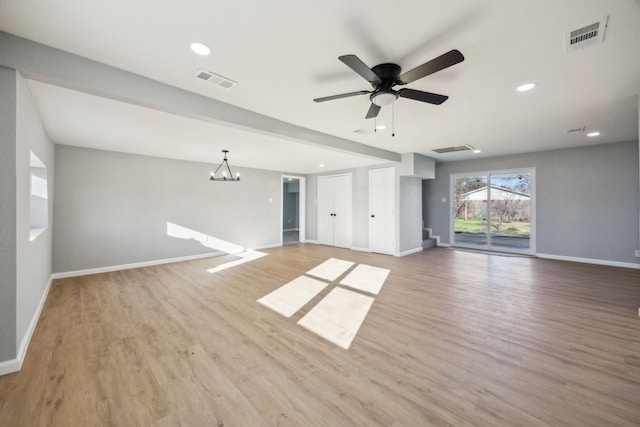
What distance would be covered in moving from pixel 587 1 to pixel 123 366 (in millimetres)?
4196

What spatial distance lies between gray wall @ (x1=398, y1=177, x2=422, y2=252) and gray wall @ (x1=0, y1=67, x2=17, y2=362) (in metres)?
6.18

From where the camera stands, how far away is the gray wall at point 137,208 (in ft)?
15.1

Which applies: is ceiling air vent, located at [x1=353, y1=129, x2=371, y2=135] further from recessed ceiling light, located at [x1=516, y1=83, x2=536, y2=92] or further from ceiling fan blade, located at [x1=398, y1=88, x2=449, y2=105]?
recessed ceiling light, located at [x1=516, y1=83, x2=536, y2=92]

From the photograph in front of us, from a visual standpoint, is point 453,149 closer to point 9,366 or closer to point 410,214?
point 410,214

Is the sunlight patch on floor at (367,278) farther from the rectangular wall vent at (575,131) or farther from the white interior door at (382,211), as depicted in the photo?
the rectangular wall vent at (575,131)

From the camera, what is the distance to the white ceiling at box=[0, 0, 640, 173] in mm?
1603

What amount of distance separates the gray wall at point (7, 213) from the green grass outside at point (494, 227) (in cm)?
849

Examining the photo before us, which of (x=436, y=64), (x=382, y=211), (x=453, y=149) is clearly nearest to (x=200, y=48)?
(x=436, y=64)

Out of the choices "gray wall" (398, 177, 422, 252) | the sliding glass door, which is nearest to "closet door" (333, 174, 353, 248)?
"gray wall" (398, 177, 422, 252)

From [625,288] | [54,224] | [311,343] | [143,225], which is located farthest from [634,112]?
[54,224]

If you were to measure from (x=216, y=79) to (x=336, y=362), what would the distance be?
2.82 m

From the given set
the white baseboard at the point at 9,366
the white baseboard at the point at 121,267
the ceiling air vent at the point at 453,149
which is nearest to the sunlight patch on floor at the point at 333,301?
the white baseboard at the point at 9,366

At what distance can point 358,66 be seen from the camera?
5.94 feet

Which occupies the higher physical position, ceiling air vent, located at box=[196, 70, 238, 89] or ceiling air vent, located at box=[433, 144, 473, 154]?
ceiling air vent, located at box=[433, 144, 473, 154]
